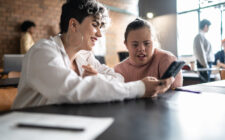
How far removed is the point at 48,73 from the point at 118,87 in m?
0.27

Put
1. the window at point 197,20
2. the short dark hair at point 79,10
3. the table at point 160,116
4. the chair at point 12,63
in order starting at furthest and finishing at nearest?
the window at point 197,20 < the chair at point 12,63 < the short dark hair at point 79,10 < the table at point 160,116

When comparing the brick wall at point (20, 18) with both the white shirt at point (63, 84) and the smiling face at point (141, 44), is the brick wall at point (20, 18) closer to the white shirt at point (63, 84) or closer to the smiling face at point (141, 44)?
the smiling face at point (141, 44)

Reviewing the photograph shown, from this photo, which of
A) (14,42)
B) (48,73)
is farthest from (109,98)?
(14,42)

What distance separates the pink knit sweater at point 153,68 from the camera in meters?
1.43

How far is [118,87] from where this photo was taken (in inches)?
31.4

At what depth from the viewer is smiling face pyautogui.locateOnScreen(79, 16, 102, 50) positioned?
1.12 metres

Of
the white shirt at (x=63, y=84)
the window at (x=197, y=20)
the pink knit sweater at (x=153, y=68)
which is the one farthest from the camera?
the window at (x=197, y=20)

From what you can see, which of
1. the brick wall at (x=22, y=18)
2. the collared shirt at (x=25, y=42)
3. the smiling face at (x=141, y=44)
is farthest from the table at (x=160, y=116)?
the collared shirt at (x=25, y=42)

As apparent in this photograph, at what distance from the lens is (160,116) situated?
0.62 m

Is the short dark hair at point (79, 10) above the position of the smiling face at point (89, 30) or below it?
above

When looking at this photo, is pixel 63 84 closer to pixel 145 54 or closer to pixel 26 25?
pixel 145 54

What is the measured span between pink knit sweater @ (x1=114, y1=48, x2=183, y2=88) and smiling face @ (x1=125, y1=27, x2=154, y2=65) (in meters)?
0.06

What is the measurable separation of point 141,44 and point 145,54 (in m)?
0.08

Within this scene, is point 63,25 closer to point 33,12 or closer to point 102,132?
point 102,132
